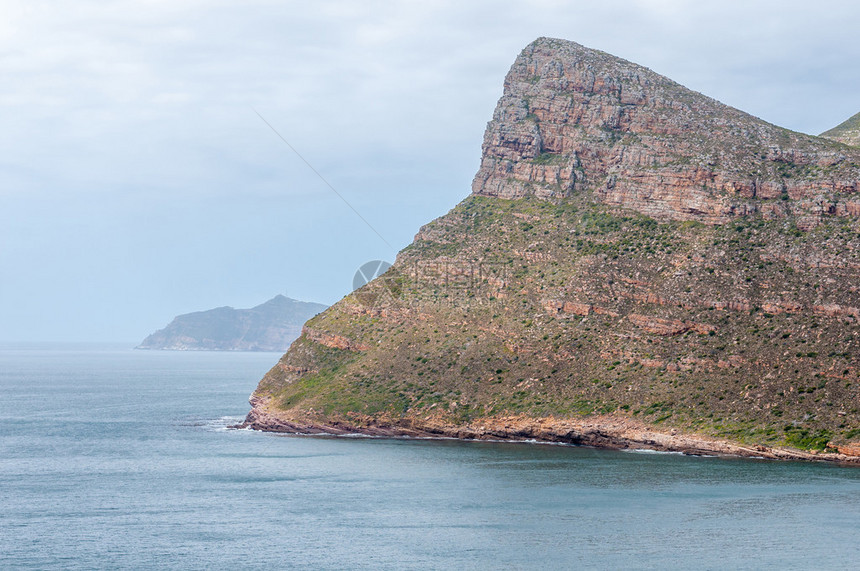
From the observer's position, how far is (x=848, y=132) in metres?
124

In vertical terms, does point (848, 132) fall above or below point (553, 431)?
above

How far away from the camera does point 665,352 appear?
310ft

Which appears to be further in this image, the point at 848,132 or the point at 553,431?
the point at 848,132

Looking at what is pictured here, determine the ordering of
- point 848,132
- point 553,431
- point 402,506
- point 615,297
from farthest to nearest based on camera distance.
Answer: point 848,132 < point 615,297 < point 553,431 < point 402,506

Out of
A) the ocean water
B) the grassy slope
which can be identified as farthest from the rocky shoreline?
the ocean water

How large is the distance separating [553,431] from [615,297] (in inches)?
742

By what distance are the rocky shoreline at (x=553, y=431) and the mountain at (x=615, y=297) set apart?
198mm

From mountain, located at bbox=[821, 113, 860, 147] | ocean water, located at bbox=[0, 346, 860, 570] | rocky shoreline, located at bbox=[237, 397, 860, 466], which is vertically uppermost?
mountain, located at bbox=[821, 113, 860, 147]

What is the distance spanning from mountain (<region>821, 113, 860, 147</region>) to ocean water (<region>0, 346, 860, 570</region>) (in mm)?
59142

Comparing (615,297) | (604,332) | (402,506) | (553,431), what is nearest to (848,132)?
(615,297)

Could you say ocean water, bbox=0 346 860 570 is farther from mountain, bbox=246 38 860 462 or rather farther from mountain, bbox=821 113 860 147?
mountain, bbox=821 113 860 147

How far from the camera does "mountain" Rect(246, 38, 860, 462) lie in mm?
88312

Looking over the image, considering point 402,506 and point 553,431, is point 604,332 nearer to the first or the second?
point 553,431

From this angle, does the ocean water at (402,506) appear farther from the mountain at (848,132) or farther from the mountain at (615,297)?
the mountain at (848,132)
